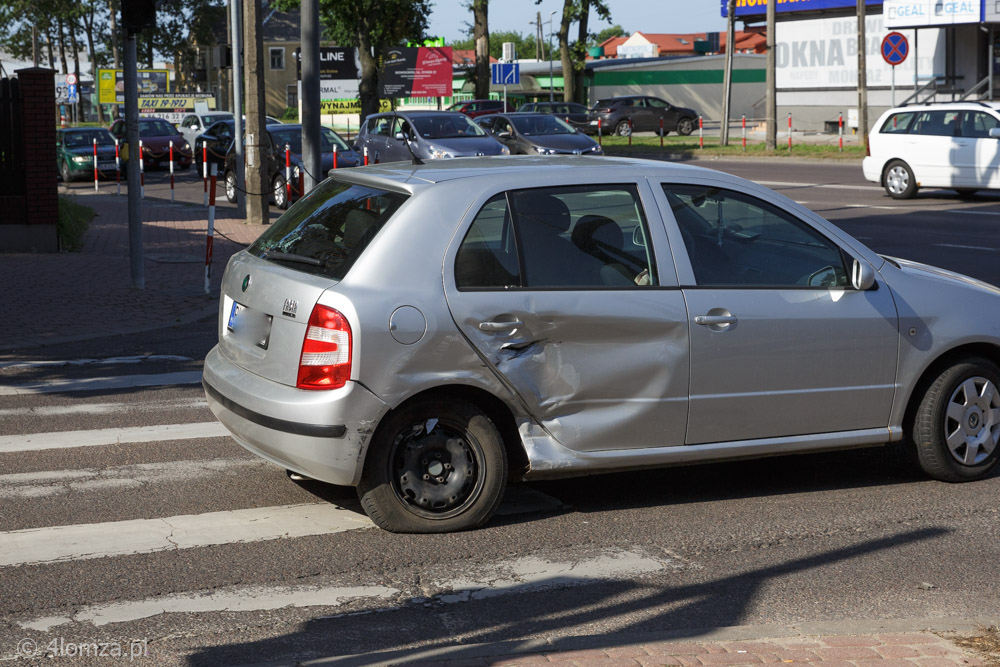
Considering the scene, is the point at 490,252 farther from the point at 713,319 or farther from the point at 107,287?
the point at 107,287

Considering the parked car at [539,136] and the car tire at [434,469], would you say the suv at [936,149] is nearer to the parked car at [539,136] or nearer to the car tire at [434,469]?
the parked car at [539,136]

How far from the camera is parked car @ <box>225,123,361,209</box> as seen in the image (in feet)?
77.7

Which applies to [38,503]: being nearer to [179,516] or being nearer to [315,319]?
[179,516]

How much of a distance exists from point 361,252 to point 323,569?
1.37m

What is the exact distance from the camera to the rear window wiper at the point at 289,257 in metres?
5.57

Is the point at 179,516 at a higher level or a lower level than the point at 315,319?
lower

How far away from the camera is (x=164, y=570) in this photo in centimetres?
505

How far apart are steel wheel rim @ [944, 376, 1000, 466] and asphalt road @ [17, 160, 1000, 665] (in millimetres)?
192

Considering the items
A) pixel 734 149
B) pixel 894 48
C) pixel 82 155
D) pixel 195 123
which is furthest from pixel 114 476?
A: pixel 195 123

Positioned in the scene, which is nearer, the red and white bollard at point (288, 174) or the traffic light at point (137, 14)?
the traffic light at point (137, 14)

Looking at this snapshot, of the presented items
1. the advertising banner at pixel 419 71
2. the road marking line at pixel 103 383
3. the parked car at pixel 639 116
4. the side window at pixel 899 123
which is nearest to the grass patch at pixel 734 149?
the parked car at pixel 639 116

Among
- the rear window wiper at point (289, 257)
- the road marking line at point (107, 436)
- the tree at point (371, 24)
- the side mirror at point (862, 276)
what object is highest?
the tree at point (371, 24)

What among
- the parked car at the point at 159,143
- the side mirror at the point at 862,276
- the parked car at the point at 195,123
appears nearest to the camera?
the side mirror at the point at 862,276

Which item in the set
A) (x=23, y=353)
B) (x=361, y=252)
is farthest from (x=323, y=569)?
(x=23, y=353)
